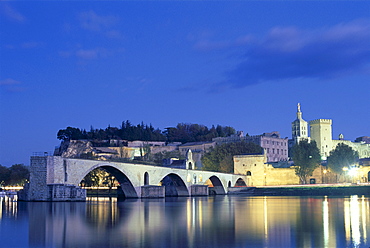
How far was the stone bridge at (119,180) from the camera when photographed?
41594mm

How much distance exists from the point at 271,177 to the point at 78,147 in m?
61.1

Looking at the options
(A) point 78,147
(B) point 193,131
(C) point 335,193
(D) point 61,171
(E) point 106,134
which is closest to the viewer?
(D) point 61,171

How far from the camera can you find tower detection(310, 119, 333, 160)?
134250mm

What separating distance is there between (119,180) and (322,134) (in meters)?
92.8

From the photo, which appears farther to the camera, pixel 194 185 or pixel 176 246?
pixel 194 185

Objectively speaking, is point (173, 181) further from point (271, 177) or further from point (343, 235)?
point (343, 235)

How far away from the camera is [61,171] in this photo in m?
42.5

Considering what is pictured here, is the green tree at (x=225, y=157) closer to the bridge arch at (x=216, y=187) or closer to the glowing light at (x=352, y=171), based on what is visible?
the bridge arch at (x=216, y=187)

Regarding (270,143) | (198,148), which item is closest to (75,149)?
(198,148)

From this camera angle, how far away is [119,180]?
54.9 m

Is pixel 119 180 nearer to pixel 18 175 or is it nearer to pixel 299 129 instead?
pixel 18 175

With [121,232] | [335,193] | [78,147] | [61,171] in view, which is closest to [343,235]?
[121,232]

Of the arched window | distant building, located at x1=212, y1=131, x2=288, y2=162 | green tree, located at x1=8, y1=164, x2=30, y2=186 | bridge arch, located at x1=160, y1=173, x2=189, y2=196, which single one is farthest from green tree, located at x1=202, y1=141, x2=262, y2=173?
the arched window

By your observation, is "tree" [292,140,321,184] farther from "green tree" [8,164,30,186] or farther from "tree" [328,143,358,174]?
"green tree" [8,164,30,186]
